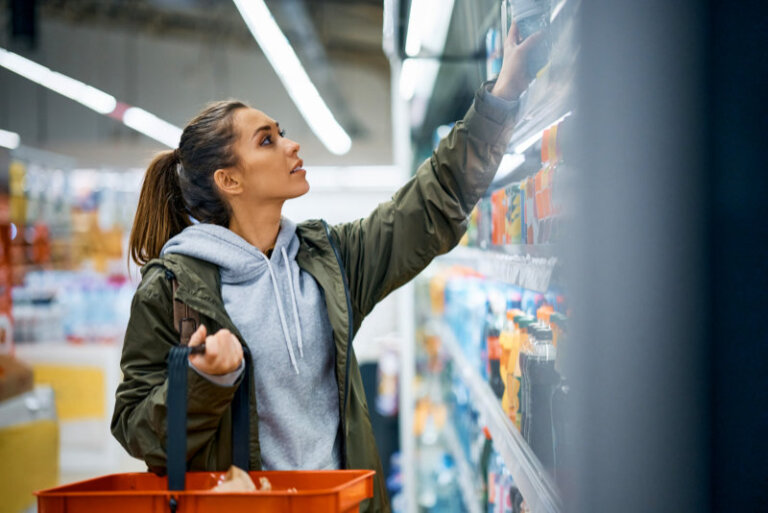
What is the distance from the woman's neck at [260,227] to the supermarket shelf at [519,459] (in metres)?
0.74

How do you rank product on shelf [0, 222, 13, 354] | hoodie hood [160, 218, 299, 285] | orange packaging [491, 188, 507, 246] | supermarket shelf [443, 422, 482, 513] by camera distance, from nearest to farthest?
hoodie hood [160, 218, 299, 285] < orange packaging [491, 188, 507, 246] < supermarket shelf [443, 422, 482, 513] < product on shelf [0, 222, 13, 354]

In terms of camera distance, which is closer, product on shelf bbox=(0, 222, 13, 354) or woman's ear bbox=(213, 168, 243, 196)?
woman's ear bbox=(213, 168, 243, 196)

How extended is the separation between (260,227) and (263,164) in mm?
156

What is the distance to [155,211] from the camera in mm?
1792

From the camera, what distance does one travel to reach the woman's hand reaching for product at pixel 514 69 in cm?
138

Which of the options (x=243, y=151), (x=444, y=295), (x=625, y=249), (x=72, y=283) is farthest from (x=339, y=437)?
(x=72, y=283)

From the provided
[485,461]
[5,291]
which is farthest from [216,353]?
[5,291]

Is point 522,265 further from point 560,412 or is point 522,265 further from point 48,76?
point 48,76

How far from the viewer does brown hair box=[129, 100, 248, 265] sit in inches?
67.8

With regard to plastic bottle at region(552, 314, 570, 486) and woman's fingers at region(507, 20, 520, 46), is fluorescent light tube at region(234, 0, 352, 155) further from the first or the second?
plastic bottle at region(552, 314, 570, 486)

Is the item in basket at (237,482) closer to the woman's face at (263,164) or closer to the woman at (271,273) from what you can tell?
the woman at (271,273)

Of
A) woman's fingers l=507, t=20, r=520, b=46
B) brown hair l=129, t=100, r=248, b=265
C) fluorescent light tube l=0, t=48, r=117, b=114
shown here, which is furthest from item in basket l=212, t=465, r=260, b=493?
fluorescent light tube l=0, t=48, r=117, b=114

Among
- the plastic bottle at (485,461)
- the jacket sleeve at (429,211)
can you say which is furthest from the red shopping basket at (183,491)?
the plastic bottle at (485,461)

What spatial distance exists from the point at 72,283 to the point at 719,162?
6271 millimetres
